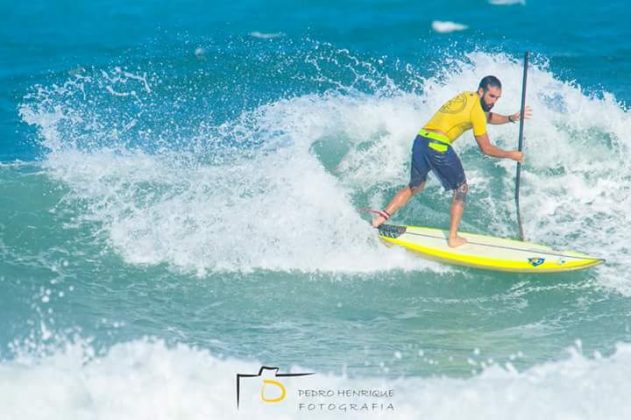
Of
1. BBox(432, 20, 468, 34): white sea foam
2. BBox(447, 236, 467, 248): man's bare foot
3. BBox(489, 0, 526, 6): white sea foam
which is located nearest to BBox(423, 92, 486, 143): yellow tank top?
BBox(447, 236, 467, 248): man's bare foot

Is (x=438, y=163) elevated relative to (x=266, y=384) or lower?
elevated

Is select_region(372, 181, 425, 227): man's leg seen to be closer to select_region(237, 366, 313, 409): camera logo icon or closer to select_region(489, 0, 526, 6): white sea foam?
select_region(237, 366, 313, 409): camera logo icon

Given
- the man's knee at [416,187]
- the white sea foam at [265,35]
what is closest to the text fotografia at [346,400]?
the man's knee at [416,187]

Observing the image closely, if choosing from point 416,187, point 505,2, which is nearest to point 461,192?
point 416,187

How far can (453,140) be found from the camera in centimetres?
873

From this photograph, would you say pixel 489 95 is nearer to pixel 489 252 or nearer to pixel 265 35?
pixel 489 252

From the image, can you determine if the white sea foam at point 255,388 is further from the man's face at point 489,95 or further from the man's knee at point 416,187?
the man's face at point 489,95

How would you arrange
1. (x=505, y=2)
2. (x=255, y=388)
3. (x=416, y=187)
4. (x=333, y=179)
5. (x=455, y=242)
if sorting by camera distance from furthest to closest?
(x=505, y=2) < (x=333, y=179) < (x=416, y=187) < (x=455, y=242) < (x=255, y=388)

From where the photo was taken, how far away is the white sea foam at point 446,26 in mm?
15906

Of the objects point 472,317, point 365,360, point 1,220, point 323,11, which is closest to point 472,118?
point 472,317

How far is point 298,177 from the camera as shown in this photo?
9.83 meters

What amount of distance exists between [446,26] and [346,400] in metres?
10.5

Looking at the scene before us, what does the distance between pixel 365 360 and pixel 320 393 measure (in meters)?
0.67

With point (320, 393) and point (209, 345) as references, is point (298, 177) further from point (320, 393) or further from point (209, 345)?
point (320, 393)
